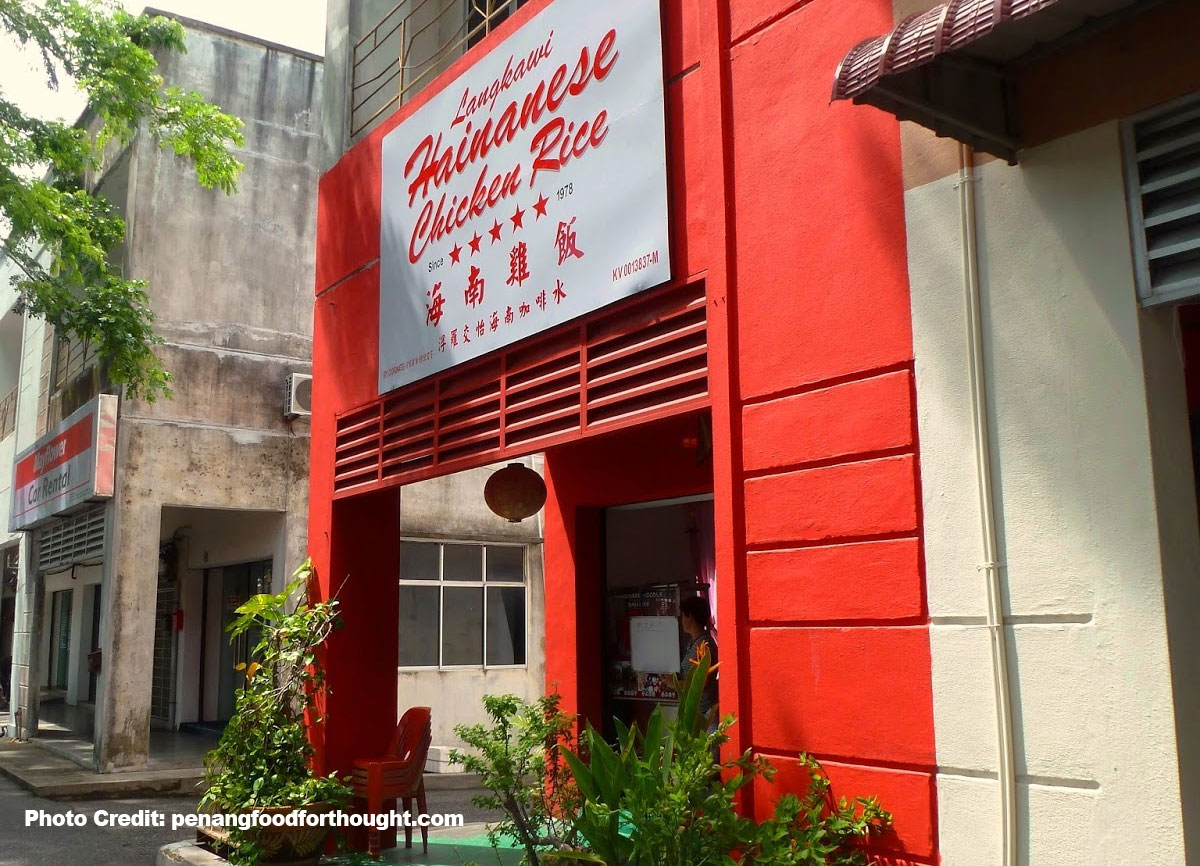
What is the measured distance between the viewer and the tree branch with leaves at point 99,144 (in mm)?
11805

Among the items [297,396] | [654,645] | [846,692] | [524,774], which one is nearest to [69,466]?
[297,396]

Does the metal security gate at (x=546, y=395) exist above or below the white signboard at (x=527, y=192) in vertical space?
below

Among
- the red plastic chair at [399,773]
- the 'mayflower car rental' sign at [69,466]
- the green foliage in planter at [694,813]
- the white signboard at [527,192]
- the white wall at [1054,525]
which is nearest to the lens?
the white wall at [1054,525]

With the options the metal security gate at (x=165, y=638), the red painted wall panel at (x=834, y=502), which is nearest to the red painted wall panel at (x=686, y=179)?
the red painted wall panel at (x=834, y=502)

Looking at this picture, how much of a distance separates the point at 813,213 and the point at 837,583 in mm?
1515

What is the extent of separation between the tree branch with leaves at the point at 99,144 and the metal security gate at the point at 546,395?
241 inches

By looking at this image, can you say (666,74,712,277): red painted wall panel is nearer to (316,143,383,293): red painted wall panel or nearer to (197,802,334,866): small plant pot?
(316,143,383,293): red painted wall panel

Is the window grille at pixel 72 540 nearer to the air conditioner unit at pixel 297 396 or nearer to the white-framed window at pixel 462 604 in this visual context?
the air conditioner unit at pixel 297 396

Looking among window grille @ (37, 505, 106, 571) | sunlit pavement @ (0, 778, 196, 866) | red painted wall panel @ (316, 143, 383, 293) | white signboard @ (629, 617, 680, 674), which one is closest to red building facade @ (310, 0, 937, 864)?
red painted wall panel @ (316, 143, 383, 293)

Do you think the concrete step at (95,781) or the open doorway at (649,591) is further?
the concrete step at (95,781)

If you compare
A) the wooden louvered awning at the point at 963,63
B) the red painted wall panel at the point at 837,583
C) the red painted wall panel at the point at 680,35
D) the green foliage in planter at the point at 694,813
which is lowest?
the green foliage in planter at the point at 694,813

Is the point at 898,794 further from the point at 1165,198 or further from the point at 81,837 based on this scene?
the point at 81,837

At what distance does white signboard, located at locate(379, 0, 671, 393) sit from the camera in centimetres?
546

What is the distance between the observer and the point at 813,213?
455cm
